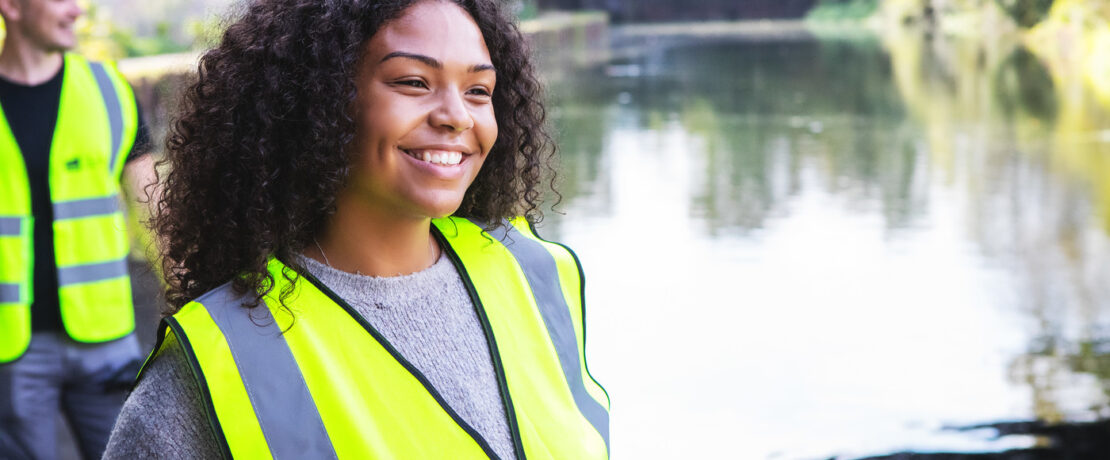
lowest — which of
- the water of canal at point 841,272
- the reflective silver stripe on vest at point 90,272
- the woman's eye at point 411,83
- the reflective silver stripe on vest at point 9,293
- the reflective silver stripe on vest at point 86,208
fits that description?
the water of canal at point 841,272

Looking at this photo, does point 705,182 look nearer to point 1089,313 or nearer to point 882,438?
point 1089,313

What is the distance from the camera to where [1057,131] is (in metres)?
12.7

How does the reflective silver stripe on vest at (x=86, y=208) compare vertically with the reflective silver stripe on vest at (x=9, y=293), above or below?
above

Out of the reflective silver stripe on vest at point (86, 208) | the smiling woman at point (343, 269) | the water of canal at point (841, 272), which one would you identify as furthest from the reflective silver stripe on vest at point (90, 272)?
→ the water of canal at point (841, 272)

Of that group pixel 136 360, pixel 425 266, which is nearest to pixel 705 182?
pixel 136 360

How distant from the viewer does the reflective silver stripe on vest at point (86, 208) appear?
2.65m

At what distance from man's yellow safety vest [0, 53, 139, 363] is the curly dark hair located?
1191 mm

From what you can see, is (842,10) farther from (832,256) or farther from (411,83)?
(411,83)

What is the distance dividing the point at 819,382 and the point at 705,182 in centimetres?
550

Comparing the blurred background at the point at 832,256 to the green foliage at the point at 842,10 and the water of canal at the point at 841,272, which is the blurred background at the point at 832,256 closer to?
the water of canal at the point at 841,272

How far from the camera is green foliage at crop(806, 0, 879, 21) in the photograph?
5397cm

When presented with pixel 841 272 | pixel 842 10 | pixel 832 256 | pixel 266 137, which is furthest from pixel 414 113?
pixel 842 10

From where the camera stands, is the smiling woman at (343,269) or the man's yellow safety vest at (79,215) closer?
the smiling woman at (343,269)

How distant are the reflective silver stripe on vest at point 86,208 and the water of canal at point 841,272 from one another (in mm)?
2270
